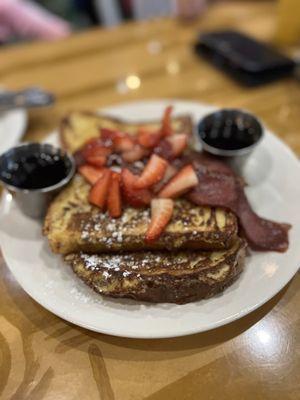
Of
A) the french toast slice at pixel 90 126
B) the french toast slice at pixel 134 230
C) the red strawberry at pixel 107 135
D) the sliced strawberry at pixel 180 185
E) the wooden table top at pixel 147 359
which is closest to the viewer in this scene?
the wooden table top at pixel 147 359

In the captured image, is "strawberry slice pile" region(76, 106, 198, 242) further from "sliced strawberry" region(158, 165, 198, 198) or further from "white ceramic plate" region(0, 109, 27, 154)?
"white ceramic plate" region(0, 109, 27, 154)

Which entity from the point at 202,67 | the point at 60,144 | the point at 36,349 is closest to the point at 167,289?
the point at 36,349

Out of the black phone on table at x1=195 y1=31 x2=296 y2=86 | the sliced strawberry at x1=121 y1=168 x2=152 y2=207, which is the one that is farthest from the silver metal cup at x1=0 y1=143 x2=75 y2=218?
the black phone on table at x1=195 y1=31 x2=296 y2=86

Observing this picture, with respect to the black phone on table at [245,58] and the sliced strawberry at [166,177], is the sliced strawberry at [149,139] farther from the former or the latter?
the black phone on table at [245,58]

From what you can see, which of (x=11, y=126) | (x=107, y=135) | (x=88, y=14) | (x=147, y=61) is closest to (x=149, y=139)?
(x=107, y=135)

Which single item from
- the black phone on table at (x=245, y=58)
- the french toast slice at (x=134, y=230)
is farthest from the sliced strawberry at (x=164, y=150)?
the black phone on table at (x=245, y=58)

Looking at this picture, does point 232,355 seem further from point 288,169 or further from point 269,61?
point 269,61

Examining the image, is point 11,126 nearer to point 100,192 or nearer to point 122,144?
point 122,144

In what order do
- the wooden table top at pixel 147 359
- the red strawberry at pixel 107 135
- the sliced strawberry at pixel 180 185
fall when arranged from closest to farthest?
the wooden table top at pixel 147 359
the sliced strawberry at pixel 180 185
the red strawberry at pixel 107 135
